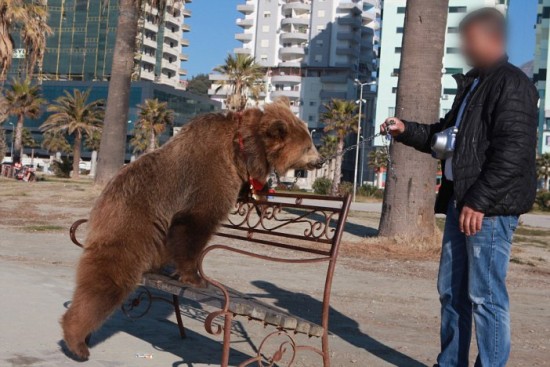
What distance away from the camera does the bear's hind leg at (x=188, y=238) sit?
14.7 feet

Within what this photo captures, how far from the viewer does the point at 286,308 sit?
7.80 metres

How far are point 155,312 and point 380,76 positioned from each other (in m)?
91.5

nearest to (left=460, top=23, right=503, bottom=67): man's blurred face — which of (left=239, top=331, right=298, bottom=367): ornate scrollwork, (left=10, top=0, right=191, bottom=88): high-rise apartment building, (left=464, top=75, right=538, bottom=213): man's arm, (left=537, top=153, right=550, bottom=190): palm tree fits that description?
(left=464, top=75, right=538, bottom=213): man's arm

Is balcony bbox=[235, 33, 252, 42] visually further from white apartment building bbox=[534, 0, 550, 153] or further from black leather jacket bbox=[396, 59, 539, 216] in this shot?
black leather jacket bbox=[396, 59, 539, 216]

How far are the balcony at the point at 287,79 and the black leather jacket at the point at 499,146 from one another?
12063cm

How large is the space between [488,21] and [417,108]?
9.37 metres

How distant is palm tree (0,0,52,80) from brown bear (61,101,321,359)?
32.4 meters

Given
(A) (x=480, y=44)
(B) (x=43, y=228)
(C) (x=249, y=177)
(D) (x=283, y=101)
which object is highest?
(A) (x=480, y=44)

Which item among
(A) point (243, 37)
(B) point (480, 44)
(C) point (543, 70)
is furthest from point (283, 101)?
(A) point (243, 37)

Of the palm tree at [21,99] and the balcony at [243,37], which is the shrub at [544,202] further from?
the balcony at [243,37]

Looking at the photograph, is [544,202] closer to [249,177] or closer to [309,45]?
[249,177]

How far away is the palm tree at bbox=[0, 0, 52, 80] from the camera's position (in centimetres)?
3447

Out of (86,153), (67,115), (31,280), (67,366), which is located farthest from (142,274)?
(86,153)

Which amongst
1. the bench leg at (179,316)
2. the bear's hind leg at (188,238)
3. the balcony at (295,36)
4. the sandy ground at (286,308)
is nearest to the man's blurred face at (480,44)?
the bear's hind leg at (188,238)
